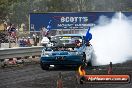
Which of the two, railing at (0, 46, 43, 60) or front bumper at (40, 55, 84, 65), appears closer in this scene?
front bumper at (40, 55, 84, 65)

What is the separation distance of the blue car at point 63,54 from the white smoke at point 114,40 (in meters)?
3.19

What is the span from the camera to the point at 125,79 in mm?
9539

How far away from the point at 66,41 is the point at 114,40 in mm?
10105

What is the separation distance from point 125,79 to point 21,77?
5804 mm

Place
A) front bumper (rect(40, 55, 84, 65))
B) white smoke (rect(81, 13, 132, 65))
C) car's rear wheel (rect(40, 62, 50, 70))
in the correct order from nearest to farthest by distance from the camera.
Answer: front bumper (rect(40, 55, 84, 65))
car's rear wheel (rect(40, 62, 50, 70))
white smoke (rect(81, 13, 132, 65))

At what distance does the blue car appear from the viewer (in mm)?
17359

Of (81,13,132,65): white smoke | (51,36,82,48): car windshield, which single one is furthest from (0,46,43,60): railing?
(81,13,132,65): white smoke

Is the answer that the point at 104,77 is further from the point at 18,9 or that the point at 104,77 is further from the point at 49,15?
the point at 18,9

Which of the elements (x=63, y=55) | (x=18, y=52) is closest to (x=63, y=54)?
(x=63, y=55)

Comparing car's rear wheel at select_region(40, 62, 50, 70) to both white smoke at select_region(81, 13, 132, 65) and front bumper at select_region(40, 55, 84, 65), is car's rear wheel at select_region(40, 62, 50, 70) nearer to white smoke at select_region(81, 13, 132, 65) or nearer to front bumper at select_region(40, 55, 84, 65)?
front bumper at select_region(40, 55, 84, 65)

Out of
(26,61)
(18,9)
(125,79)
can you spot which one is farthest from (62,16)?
(18,9)

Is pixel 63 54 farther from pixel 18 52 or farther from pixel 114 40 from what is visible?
pixel 114 40

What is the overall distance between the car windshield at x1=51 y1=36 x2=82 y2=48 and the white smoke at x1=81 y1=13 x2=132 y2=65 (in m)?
2.83

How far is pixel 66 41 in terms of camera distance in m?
18.1
